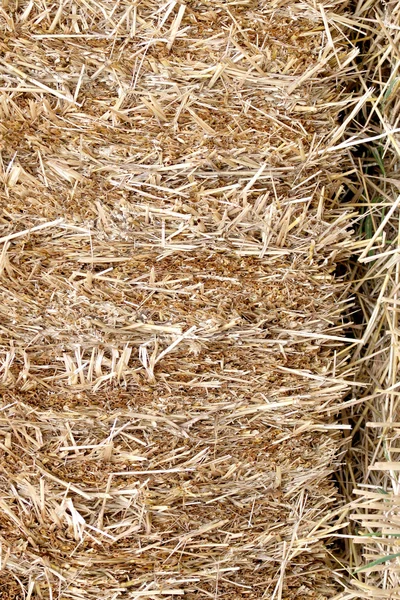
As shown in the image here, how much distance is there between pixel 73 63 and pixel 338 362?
0.83m

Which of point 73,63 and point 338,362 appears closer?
point 73,63

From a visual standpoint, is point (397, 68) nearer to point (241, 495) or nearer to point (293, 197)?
point (293, 197)

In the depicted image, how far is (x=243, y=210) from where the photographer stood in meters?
1.30

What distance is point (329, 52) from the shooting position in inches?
52.7

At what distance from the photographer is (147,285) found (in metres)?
1.30

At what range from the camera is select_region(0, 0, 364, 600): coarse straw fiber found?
1280 mm

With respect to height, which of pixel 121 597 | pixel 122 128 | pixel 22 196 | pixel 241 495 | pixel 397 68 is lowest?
pixel 121 597

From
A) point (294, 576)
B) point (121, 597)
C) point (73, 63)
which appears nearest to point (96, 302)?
point (73, 63)

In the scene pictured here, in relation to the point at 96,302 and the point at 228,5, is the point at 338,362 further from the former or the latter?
the point at 228,5

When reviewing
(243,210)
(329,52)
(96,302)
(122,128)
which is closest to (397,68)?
(329,52)

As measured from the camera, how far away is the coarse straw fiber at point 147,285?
128 centimetres

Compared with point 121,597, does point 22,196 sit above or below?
above

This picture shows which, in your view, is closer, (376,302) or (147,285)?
(147,285)

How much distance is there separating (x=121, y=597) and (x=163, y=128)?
94cm
